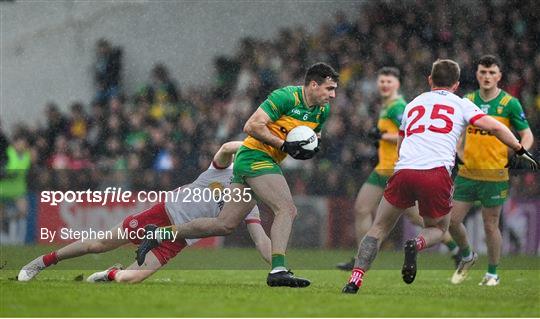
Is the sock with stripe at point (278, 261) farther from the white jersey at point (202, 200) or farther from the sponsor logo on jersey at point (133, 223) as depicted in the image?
the sponsor logo on jersey at point (133, 223)

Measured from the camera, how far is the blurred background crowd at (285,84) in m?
17.5

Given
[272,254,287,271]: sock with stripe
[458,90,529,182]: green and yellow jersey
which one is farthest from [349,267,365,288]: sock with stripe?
[458,90,529,182]: green and yellow jersey

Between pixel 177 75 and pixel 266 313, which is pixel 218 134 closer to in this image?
pixel 177 75

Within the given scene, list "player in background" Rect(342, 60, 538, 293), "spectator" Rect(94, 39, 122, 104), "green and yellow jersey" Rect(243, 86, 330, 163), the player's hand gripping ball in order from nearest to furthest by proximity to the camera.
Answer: "player in background" Rect(342, 60, 538, 293)
the player's hand gripping ball
"green and yellow jersey" Rect(243, 86, 330, 163)
"spectator" Rect(94, 39, 122, 104)

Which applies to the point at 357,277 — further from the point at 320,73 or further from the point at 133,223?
the point at 133,223

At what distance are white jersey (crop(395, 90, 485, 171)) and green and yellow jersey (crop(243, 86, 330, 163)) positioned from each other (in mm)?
925

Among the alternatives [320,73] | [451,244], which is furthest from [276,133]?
[451,244]

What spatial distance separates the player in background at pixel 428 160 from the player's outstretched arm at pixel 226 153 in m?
1.37

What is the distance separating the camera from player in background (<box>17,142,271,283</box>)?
9.73 m

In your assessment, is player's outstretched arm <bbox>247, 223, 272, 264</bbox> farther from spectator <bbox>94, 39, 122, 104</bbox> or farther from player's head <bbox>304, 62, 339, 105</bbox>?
spectator <bbox>94, 39, 122, 104</bbox>

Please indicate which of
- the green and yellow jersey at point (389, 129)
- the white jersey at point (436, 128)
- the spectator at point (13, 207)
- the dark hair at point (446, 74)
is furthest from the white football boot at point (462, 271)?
the spectator at point (13, 207)

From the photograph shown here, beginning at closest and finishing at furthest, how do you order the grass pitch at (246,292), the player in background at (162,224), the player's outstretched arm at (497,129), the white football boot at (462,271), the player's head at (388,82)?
the grass pitch at (246,292), the player's outstretched arm at (497,129), the player in background at (162,224), the white football boot at (462,271), the player's head at (388,82)

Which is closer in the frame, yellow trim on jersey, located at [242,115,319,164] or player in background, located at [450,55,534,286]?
yellow trim on jersey, located at [242,115,319,164]

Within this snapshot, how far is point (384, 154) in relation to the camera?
1277 centimetres
